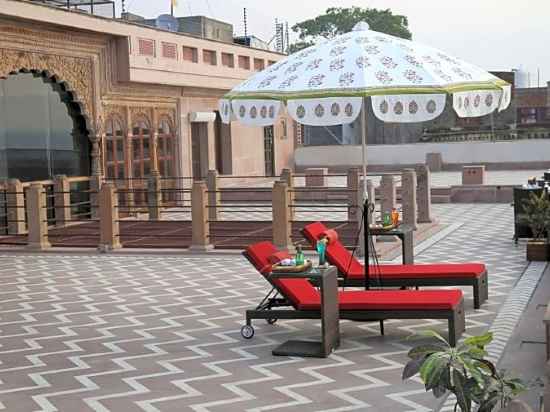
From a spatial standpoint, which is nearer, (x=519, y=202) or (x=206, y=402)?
(x=206, y=402)

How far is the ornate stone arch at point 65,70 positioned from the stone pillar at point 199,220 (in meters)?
4.24

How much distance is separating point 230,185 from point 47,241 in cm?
1007

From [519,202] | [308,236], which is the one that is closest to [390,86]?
[308,236]

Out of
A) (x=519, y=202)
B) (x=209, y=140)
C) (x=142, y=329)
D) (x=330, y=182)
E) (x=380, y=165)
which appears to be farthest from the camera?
(x=380, y=165)

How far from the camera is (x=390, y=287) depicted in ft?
29.6

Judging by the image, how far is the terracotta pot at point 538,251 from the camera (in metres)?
11.4

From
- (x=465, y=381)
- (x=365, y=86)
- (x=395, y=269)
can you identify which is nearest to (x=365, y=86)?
(x=365, y=86)

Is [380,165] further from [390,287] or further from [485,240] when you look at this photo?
[390,287]

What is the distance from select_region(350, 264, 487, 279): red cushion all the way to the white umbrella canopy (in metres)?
1.56

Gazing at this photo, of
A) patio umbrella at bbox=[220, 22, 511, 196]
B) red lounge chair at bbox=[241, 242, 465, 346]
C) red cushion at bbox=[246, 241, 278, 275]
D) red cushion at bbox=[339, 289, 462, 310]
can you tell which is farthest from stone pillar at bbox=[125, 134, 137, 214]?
red cushion at bbox=[339, 289, 462, 310]

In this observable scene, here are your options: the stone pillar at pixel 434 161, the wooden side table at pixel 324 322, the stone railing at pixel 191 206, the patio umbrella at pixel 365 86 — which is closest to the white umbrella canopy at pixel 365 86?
the patio umbrella at pixel 365 86

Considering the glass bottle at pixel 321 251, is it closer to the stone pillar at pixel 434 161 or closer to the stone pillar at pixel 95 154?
the stone pillar at pixel 95 154

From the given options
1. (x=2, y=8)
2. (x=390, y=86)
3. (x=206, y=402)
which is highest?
(x=2, y=8)

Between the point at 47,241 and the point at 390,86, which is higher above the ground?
the point at 390,86
